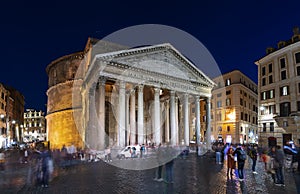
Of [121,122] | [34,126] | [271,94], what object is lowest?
[34,126]

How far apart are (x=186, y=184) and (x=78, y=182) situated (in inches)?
190

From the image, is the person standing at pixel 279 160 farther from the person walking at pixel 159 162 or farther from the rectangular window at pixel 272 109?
the rectangular window at pixel 272 109

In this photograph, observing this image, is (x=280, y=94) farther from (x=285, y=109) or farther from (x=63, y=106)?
(x=63, y=106)

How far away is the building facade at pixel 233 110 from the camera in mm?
47844

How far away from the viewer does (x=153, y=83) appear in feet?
90.1

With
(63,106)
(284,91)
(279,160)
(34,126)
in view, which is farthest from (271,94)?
(34,126)

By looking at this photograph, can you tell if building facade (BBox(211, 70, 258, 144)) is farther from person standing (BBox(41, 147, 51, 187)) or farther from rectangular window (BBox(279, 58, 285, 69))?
person standing (BBox(41, 147, 51, 187))

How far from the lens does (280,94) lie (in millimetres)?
32094

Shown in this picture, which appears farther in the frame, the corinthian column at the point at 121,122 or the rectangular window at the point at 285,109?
the rectangular window at the point at 285,109

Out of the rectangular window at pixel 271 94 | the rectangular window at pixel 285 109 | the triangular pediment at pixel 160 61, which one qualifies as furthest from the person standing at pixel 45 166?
the rectangular window at pixel 271 94

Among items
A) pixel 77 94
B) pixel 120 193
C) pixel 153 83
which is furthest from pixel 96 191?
pixel 77 94

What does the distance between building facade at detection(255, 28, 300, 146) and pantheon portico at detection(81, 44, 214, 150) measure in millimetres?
8144

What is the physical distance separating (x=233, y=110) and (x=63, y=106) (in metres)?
31.8

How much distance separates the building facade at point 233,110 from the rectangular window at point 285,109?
1569 centimetres
